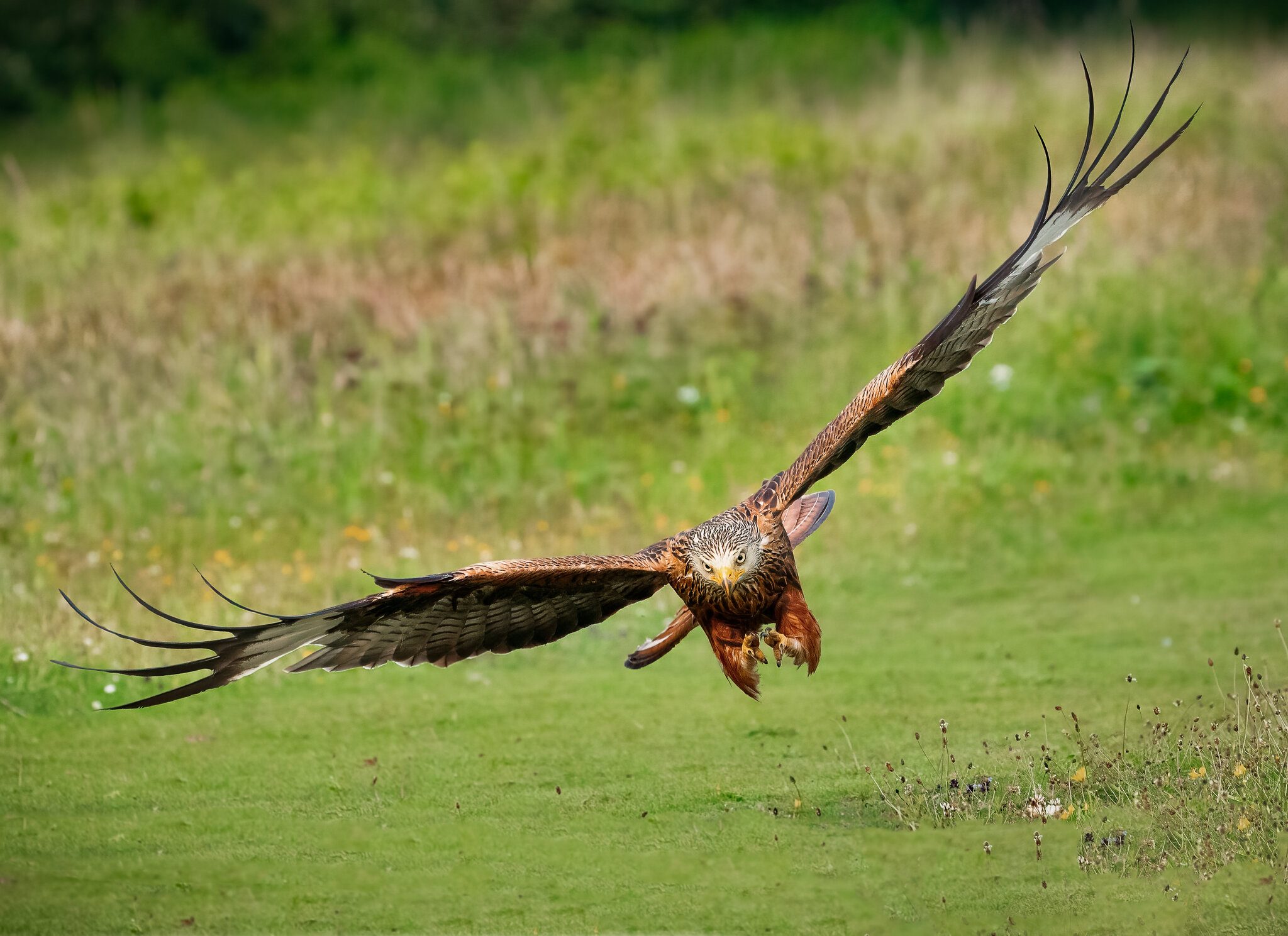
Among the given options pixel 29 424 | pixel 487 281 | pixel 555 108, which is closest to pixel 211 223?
pixel 487 281

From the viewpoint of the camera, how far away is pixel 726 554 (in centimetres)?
616

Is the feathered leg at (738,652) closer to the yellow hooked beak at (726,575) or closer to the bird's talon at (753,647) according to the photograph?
the bird's talon at (753,647)

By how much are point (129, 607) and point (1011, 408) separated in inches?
269

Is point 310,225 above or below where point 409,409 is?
below

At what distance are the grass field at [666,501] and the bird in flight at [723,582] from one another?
84 cm

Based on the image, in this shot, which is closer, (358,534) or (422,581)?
(422,581)

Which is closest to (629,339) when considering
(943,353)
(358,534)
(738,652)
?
(358,534)

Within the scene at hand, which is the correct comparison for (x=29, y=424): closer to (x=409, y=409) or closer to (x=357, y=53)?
(x=409, y=409)

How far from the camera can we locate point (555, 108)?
75.1 ft

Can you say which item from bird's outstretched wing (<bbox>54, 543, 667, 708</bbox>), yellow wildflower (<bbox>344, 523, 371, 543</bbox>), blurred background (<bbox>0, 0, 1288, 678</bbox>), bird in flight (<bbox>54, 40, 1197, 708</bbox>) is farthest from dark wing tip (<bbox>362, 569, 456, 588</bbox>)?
yellow wildflower (<bbox>344, 523, 371, 543</bbox>)

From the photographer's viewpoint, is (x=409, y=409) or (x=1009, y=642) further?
(x=409, y=409)

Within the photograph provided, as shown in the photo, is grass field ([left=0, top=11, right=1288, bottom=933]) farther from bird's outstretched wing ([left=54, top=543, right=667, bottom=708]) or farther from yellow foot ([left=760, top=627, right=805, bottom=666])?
bird's outstretched wing ([left=54, top=543, right=667, bottom=708])

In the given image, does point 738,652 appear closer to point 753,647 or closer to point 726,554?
point 753,647

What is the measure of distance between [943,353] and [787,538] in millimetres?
1054
